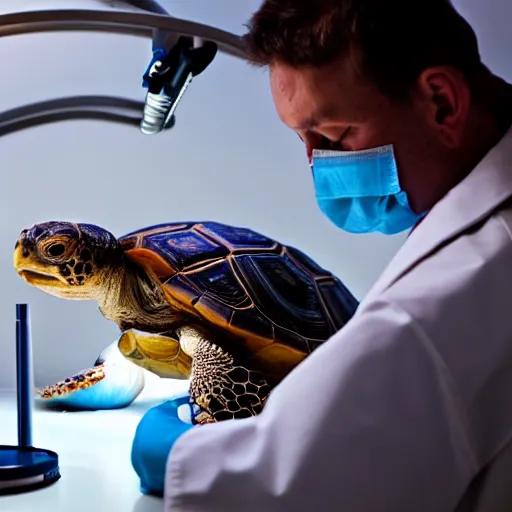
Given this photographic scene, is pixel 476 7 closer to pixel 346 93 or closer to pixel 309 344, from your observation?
pixel 309 344

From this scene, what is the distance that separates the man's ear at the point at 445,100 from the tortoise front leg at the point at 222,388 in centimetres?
49

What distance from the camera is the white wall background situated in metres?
1.51

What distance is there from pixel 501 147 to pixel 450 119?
0.05 meters

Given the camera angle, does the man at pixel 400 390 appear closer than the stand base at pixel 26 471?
Yes

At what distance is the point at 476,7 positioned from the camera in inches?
60.4

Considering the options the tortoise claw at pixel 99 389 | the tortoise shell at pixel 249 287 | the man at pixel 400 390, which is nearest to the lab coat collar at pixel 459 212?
the man at pixel 400 390

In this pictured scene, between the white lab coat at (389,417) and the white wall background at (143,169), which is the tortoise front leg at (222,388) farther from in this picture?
the white wall background at (143,169)

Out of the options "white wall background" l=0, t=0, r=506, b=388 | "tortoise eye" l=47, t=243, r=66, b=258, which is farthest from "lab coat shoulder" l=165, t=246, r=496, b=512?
"white wall background" l=0, t=0, r=506, b=388

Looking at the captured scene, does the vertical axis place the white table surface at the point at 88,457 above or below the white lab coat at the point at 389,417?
below

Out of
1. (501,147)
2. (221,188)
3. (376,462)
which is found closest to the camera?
(376,462)

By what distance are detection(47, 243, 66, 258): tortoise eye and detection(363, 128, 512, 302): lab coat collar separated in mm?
677

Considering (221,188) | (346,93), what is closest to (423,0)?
(346,93)

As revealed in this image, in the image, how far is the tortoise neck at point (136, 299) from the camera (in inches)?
43.3

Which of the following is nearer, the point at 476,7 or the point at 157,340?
the point at 157,340
